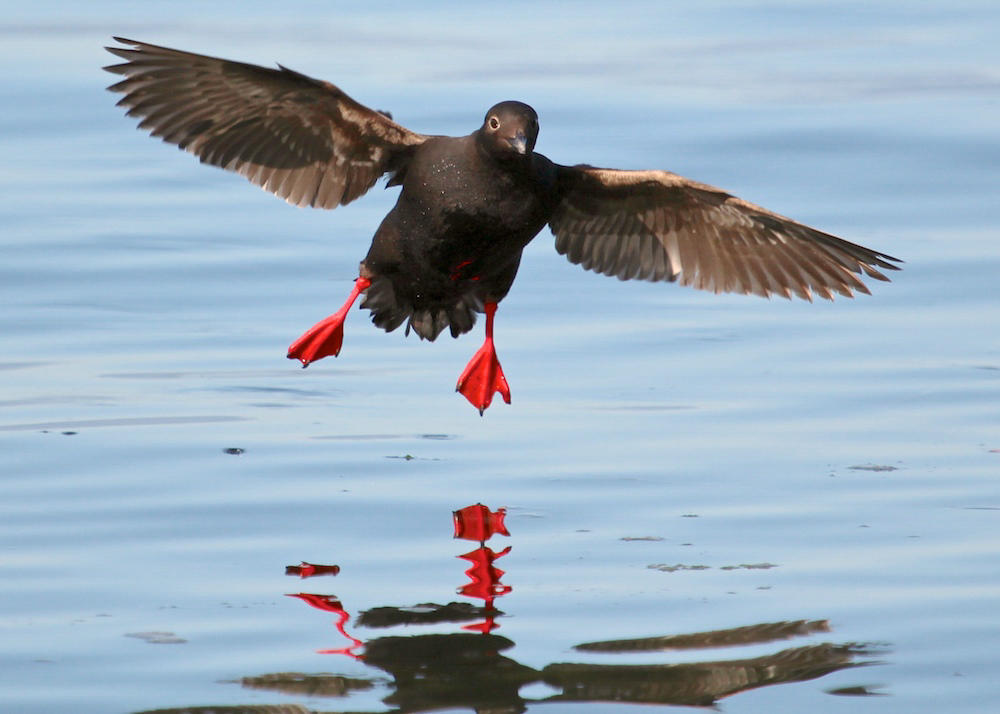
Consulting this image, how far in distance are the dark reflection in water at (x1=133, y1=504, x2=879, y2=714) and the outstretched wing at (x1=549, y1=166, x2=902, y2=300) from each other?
9.70 ft

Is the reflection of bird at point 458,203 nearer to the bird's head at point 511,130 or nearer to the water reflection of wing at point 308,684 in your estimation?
the bird's head at point 511,130

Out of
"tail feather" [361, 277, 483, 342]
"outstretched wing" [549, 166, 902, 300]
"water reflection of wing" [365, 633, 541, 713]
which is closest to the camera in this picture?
"water reflection of wing" [365, 633, 541, 713]

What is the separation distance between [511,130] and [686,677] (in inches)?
113

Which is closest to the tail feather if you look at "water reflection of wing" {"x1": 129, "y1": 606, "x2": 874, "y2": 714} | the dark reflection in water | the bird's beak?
the bird's beak

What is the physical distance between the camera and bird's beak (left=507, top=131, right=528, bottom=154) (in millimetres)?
7906

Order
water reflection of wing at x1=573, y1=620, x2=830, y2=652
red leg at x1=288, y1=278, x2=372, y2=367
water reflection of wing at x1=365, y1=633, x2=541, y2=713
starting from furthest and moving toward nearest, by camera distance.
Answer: red leg at x1=288, y1=278, x2=372, y2=367, water reflection of wing at x1=573, y1=620, x2=830, y2=652, water reflection of wing at x1=365, y1=633, x2=541, y2=713

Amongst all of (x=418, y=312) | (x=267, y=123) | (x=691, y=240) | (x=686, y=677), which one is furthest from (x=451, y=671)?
(x=691, y=240)

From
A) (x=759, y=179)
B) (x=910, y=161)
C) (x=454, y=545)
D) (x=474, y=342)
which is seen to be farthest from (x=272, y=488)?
(x=910, y=161)

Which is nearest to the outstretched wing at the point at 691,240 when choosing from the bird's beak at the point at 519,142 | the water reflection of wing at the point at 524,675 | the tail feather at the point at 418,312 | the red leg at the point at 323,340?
the tail feather at the point at 418,312

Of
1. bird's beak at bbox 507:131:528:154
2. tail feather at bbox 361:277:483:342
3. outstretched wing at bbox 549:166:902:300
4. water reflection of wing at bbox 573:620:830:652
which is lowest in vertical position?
water reflection of wing at bbox 573:620:830:652

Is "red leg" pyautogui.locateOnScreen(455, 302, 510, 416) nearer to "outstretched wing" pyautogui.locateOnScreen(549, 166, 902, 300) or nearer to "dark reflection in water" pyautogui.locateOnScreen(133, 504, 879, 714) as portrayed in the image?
"outstretched wing" pyautogui.locateOnScreen(549, 166, 902, 300)

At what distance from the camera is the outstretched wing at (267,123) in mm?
8211

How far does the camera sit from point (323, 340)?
8797mm

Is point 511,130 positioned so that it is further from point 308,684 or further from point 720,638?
point 308,684
